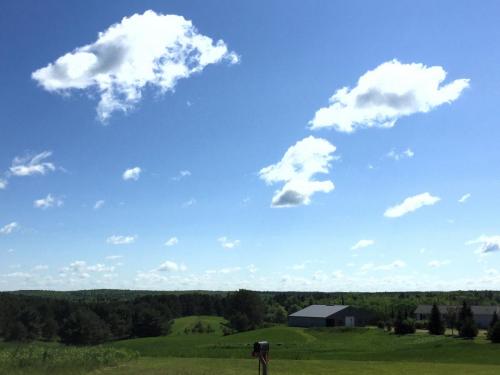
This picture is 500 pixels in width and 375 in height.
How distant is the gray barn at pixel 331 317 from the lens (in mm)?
123375

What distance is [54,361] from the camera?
38.7m

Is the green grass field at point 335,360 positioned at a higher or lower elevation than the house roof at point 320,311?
lower

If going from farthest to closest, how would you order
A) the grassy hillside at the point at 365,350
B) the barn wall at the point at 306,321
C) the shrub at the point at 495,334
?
the barn wall at the point at 306,321, the shrub at the point at 495,334, the grassy hillside at the point at 365,350

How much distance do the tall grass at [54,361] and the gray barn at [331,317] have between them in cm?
8294

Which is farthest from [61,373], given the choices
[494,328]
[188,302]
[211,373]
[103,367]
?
[188,302]

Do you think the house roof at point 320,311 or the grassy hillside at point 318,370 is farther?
the house roof at point 320,311

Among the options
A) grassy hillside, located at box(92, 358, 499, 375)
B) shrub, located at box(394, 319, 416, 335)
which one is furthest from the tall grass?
shrub, located at box(394, 319, 416, 335)

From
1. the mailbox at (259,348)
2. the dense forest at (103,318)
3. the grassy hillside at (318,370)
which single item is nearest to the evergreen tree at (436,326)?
the dense forest at (103,318)

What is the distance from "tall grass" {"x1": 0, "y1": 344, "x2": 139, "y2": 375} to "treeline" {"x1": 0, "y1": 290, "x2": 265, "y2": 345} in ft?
275

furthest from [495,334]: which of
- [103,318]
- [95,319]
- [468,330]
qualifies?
[103,318]

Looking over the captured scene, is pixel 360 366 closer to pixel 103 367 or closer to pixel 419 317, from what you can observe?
pixel 103 367

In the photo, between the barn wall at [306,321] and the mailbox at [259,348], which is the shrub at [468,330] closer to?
the barn wall at [306,321]

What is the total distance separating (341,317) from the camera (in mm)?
124750

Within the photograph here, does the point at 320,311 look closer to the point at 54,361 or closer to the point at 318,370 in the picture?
the point at 318,370
